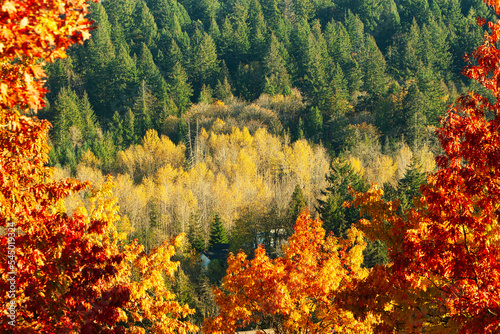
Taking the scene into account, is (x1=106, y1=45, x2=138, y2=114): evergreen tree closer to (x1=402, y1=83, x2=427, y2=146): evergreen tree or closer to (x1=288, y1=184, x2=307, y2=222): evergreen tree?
(x1=402, y1=83, x2=427, y2=146): evergreen tree

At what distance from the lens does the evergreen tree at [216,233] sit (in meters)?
45.3

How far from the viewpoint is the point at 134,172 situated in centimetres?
6638

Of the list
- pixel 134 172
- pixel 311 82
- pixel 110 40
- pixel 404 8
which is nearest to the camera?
pixel 134 172

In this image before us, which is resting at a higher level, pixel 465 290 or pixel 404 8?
pixel 404 8

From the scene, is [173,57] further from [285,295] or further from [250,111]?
[285,295]

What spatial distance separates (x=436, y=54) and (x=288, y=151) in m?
35.3

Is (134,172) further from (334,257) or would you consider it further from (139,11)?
(334,257)

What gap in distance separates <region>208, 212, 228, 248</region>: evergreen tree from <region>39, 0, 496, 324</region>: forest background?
22cm

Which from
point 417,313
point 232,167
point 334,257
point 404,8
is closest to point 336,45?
point 404,8

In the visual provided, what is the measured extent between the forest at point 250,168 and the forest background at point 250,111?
0.31 metres

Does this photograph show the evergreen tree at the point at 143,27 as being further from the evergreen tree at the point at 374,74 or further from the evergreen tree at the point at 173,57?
the evergreen tree at the point at 374,74

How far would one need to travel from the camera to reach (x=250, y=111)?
2867 inches

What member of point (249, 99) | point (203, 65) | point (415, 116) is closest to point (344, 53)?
point (249, 99)

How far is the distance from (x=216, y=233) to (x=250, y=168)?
1390 centimetres
